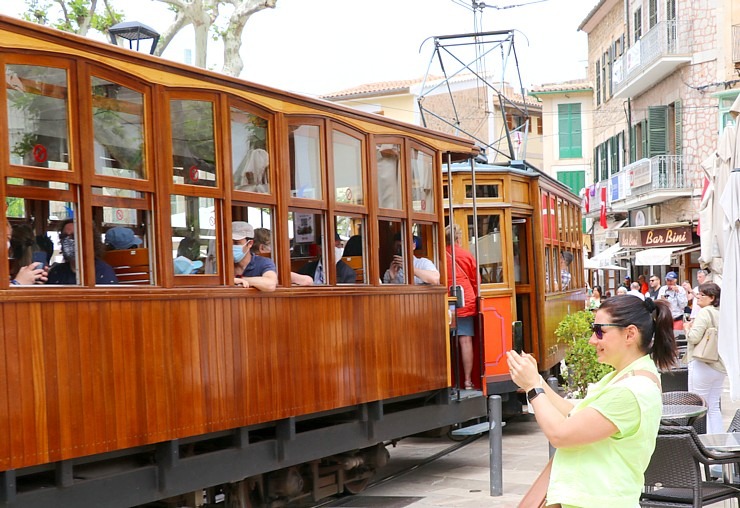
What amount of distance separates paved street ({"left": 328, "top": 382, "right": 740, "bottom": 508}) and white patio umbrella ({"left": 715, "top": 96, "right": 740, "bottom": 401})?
112cm

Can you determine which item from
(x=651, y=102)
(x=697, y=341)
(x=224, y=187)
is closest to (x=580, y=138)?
(x=651, y=102)

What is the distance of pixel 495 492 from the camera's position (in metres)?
8.94

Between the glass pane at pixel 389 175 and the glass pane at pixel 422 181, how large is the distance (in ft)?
0.90

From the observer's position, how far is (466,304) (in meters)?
10.8

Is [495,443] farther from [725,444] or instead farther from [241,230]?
[241,230]

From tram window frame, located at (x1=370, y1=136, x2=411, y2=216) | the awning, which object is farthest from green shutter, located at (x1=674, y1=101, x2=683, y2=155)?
tram window frame, located at (x1=370, y1=136, x2=411, y2=216)

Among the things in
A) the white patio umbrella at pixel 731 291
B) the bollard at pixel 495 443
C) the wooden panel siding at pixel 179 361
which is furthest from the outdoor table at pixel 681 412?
the wooden panel siding at pixel 179 361

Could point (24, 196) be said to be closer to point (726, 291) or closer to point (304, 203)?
point (304, 203)

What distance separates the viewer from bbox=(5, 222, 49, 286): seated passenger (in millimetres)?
5590

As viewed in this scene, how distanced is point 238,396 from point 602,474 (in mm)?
3880

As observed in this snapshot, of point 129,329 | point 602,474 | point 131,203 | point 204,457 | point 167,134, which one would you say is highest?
point 167,134

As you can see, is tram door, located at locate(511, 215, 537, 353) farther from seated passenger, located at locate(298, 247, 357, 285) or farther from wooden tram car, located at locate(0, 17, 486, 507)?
seated passenger, located at locate(298, 247, 357, 285)

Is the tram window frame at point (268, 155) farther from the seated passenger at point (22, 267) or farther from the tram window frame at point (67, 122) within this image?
the seated passenger at point (22, 267)

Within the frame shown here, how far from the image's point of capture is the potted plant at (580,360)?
402 inches
